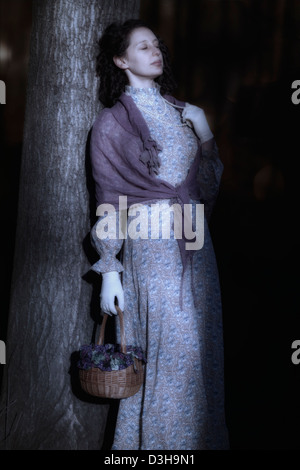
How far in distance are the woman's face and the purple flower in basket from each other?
3.74 feet

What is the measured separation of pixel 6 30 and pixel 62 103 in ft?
5.08

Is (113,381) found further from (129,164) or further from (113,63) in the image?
(113,63)

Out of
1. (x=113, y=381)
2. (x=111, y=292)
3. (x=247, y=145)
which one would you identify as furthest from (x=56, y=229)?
(x=247, y=145)

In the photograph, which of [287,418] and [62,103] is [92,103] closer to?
[62,103]

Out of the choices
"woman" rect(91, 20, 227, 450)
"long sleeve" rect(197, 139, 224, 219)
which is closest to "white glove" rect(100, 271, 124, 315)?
"woman" rect(91, 20, 227, 450)

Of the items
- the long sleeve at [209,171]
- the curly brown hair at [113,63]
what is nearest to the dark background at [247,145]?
the curly brown hair at [113,63]

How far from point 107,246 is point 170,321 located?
1.30ft

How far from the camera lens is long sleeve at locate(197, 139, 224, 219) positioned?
8.10 feet

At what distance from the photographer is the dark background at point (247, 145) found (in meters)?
3.60

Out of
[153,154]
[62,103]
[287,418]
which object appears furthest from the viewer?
[287,418]

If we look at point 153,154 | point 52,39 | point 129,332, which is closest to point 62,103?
point 52,39

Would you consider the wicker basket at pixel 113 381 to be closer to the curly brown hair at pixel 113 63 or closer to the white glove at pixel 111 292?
the white glove at pixel 111 292

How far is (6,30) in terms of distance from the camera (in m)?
3.77

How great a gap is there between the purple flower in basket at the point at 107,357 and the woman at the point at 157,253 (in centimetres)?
8
